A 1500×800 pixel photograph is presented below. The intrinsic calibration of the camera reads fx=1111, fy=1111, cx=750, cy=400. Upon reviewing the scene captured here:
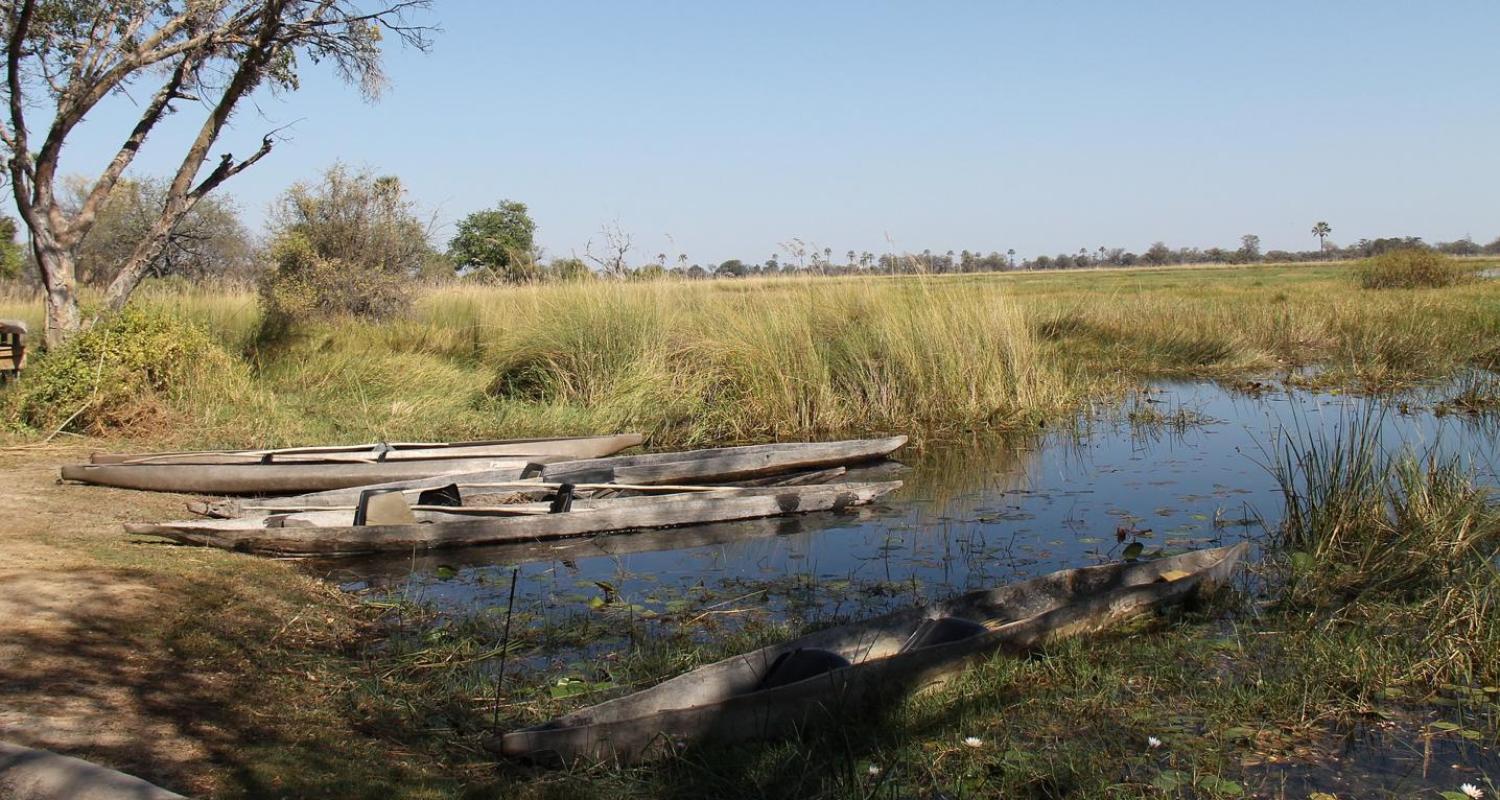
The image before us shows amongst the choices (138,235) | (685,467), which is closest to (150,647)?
(685,467)

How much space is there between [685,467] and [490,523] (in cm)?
221

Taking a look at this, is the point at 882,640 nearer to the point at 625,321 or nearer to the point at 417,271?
the point at 625,321

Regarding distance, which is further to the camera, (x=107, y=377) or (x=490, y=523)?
(x=107, y=377)

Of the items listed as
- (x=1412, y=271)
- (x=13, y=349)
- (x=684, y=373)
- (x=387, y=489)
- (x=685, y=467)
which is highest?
(x=1412, y=271)

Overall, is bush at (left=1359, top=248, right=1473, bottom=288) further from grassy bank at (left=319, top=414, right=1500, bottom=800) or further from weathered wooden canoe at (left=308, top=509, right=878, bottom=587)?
grassy bank at (left=319, top=414, right=1500, bottom=800)

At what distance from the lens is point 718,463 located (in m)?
8.91

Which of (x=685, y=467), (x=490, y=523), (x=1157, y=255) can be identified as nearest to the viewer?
(x=490, y=523)

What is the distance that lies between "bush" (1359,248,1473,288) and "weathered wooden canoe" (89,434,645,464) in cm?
2404

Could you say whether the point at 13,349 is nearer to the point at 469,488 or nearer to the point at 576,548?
the point at 469,488

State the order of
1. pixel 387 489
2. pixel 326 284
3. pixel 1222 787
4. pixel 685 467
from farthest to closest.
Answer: pixel 326 284 → pixel 685 467 → pixel 387 489 → pixel 1222 787

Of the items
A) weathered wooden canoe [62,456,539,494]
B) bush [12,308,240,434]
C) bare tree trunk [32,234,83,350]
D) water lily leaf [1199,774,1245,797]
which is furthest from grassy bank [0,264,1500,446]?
water lily leaf [1199,774,1245,797]

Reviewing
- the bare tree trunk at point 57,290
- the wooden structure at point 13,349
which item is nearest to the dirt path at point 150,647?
the bare tree trunk at point 57,290

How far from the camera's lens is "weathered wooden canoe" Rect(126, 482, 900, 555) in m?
6.44

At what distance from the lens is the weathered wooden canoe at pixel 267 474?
7.88 m
